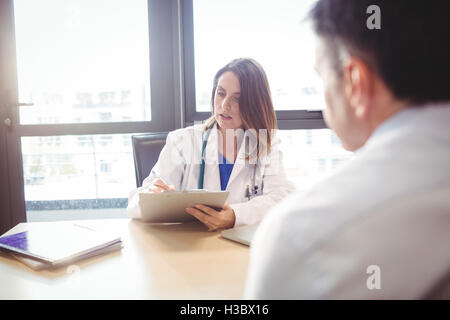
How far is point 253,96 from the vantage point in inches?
66.9

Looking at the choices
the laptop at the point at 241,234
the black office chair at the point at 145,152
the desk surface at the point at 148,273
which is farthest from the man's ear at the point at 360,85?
the black office chair at the point at 145,152

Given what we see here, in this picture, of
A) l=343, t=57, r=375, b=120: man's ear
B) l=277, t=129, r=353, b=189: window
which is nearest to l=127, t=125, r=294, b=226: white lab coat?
l=277, t=129, r=353, b=189: window

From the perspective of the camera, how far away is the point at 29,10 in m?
2.30

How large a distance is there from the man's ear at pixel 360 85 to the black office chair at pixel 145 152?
1341 mm

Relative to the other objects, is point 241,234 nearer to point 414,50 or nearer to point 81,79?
point 414,50

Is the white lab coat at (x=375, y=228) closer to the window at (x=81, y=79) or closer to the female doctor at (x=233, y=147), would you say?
the female doctor at (x=233, y=147)

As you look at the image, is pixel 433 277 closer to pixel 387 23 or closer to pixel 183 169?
pixel 387 23

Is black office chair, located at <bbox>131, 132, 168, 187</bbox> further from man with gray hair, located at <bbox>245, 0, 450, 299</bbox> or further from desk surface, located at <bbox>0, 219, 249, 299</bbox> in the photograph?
man with gray hair, located at <bbox>245, 0, 450, 299</bbox>

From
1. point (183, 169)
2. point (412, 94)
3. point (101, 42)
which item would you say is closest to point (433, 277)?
point (412, 94)

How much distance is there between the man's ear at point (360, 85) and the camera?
458mm

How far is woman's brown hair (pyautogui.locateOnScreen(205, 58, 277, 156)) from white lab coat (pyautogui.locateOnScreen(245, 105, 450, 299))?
1.30 metres

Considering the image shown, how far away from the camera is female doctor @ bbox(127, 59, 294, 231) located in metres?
1.65
